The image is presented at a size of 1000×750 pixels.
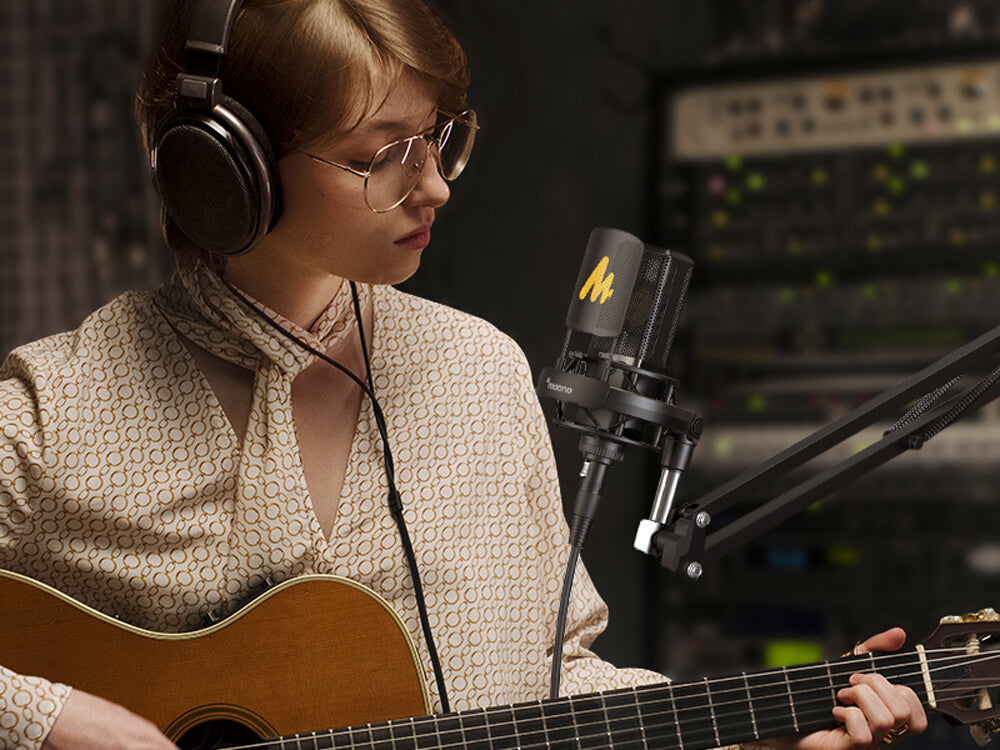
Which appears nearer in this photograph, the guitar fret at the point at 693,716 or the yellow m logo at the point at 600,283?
the yellow m logo at the point at 600,283

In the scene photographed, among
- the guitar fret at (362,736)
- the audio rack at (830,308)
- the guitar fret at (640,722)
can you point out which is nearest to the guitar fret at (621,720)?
the guitar fret at (640,722)

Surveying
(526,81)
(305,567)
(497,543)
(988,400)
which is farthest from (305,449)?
(526,81)

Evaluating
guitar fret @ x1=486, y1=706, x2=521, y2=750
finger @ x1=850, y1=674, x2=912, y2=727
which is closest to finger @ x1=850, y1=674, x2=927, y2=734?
finger @ x1=850, y1=674, x2=912, y2=727

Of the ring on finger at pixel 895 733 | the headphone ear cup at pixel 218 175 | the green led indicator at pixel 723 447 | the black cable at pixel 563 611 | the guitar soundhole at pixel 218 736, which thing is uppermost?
the headphone ear cup at pixel 218 175

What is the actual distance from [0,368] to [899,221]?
207 centimetres

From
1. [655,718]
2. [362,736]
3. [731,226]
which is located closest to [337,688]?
[362,736]

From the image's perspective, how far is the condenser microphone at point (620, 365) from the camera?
0.88 metres

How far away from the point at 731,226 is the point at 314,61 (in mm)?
1875

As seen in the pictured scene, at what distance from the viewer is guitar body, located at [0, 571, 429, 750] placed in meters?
0.99

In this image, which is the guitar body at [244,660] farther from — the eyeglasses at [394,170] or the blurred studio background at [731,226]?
the blurred studio background at [731,226]

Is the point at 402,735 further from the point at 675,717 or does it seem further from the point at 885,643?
the point at 885,643

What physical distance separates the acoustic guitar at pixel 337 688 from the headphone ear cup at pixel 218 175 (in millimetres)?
333

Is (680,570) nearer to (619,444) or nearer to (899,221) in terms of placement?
(619,444)

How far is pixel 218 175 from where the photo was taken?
932 millimetres
